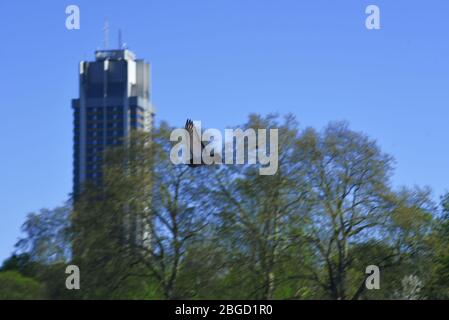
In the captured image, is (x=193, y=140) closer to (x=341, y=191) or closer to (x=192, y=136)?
(x=192, y=136)

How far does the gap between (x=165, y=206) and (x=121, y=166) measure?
2517 mm

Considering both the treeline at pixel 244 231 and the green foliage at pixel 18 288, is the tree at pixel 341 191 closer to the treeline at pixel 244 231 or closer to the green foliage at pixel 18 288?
the treeline at pixel 244 231

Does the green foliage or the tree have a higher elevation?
the tree

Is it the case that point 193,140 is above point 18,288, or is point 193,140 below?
above

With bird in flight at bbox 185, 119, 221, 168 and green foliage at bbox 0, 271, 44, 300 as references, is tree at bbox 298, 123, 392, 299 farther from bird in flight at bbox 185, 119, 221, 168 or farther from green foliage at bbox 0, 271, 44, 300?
green foliage at bbox 0, 271, 44, 300

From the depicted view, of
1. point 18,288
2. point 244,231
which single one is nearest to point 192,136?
point 244,231

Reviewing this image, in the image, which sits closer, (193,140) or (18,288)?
(193,140)

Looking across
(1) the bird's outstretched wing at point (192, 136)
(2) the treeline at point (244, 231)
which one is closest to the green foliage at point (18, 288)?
(2) the treeline at point (244, 231)

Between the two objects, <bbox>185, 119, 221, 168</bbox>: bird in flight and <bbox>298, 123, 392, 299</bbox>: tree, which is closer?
<bbox>185, 119, 221, 168</bbox>: bird in flight

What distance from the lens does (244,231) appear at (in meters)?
39.5

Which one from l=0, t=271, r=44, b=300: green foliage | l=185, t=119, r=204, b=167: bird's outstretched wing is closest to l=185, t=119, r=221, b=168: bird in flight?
l=185, t=119, r=204, b=167: bird's outstretched wing

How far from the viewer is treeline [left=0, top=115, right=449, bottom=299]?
1507 inches
